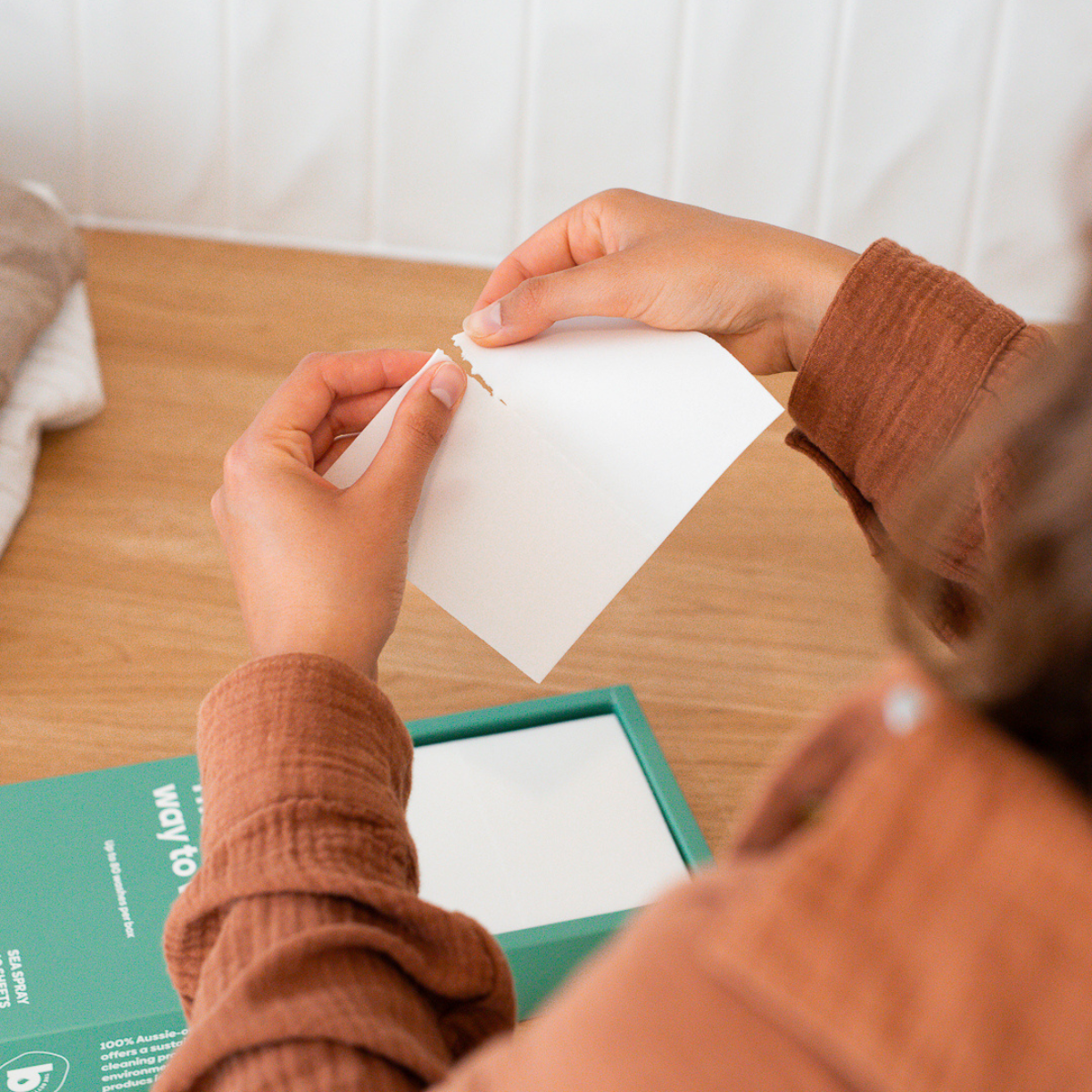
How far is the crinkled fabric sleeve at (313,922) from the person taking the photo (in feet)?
1.11

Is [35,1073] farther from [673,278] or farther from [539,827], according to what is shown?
[673,278]

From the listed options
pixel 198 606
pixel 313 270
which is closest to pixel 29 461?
pixel 198 606

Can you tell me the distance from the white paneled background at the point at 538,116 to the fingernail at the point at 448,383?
62 cm

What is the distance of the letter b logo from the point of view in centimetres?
49

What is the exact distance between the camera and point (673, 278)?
689 millimetres

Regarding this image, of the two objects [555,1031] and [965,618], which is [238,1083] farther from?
[965,618]

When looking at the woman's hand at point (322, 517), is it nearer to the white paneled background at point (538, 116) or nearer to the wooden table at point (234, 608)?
the wooden table at point (234, 608)

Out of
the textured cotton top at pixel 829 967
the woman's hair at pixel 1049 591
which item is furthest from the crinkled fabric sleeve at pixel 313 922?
the woman's hair at pixel 1049 591

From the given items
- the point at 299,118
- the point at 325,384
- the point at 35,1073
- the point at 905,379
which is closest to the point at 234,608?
the point at 325,384

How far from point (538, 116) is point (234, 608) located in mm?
637

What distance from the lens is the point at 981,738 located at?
0.20 meters

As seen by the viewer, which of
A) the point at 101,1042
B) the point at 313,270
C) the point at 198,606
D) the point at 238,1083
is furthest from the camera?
the point at 313,270

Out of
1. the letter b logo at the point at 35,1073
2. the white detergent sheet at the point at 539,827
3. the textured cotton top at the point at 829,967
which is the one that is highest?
the textured cotton top at the point at 829,967

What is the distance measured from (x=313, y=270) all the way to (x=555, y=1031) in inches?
41.0
